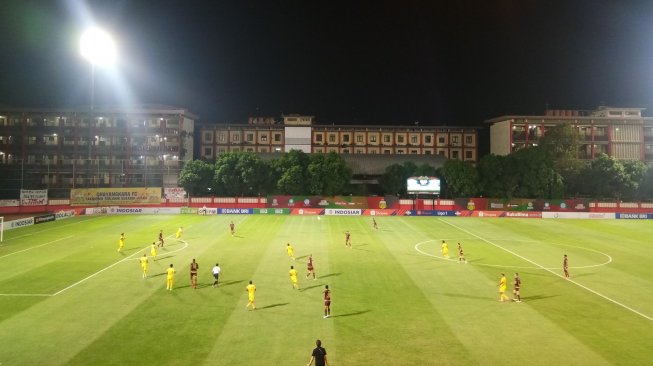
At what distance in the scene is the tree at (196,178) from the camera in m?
86.9

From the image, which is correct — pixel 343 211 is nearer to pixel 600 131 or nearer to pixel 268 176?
pixel 268 176

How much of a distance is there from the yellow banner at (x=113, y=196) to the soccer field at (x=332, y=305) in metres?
29.7

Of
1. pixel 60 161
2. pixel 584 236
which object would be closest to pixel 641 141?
pixel 584 236

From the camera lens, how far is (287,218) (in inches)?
2874

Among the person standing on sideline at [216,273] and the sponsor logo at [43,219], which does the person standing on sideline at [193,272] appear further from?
the sponsor logo at [43,219]

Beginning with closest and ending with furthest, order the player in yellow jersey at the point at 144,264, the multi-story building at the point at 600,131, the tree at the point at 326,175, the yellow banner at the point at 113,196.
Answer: the player in yellow jersey at the point at 144,264 → the yellow banner at the point at 113,196 → the tree at the point at 326,175 → the multi-story building at the point at 600,131

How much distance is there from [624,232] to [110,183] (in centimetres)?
9635

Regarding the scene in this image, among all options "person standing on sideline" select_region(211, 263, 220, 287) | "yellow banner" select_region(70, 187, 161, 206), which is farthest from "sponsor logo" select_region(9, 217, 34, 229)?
"person standing on sideline" select_region(211, 263, 220, 287)

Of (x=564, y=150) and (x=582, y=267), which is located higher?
(x=564, y=150)

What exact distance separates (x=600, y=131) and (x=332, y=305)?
349 feet

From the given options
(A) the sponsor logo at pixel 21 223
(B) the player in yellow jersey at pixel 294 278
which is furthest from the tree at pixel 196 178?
(B) the player in yellow jersey at pixel 294 278

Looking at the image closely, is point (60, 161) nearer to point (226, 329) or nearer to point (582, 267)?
point (226, 329)

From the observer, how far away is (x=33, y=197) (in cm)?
7062

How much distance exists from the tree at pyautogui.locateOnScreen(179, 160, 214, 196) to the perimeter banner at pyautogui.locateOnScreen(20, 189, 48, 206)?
926 inches
